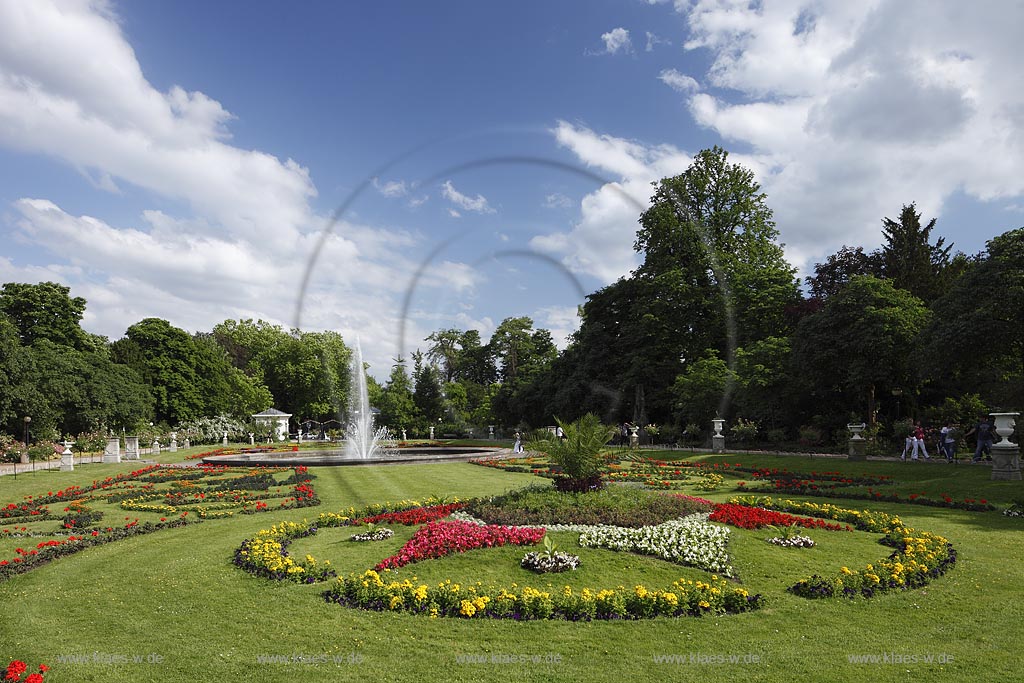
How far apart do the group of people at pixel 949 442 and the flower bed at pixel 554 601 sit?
55.1 ft

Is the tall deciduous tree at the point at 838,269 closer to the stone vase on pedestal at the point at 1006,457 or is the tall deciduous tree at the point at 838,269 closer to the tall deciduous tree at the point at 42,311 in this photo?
the stone vase on pedestal at the point at 1006,457

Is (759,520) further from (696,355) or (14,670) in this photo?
(696,355)

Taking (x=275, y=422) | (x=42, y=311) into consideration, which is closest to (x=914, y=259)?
(x=275, y=422)

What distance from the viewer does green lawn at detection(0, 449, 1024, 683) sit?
5773 millimetres

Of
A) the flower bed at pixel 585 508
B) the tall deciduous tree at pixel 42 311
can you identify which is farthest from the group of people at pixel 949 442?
the tall deciduous tree at pixel 42 311

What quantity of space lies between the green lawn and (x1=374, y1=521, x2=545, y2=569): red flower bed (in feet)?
1.02

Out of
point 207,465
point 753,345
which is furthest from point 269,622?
point 753,345

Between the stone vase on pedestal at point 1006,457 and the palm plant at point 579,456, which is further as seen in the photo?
the stone vase on pedestal at point 1006,457

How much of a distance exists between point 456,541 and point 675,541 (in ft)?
11.0

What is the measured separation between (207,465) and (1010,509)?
29051 mm

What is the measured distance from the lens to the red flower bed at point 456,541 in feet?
29.9

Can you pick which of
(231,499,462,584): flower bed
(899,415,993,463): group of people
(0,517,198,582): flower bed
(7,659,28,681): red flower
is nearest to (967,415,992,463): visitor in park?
(899,415,993,463): group of people

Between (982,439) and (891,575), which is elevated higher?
(982,439)

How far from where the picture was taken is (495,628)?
6.78m
